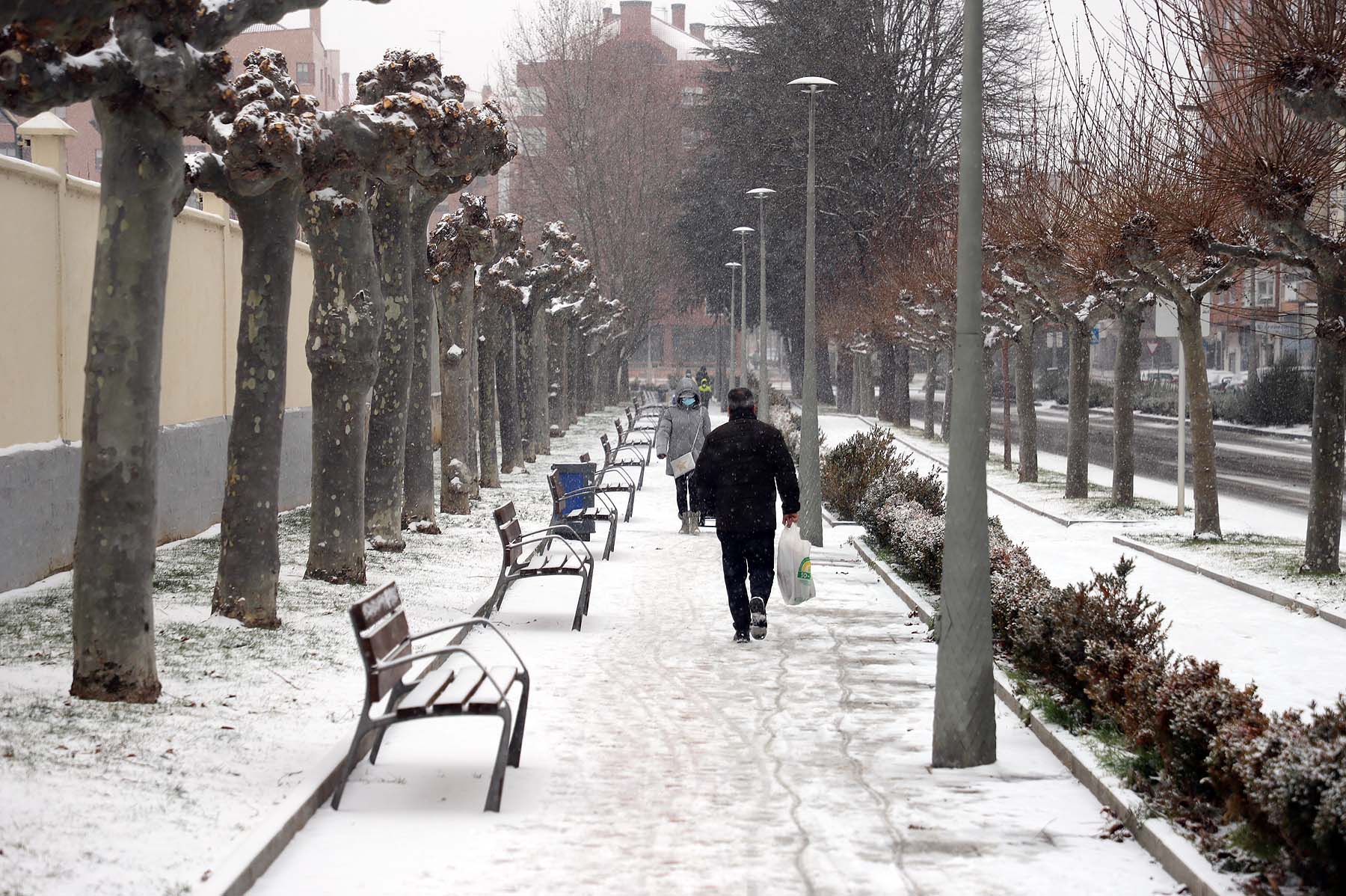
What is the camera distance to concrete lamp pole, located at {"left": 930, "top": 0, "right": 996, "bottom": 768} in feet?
27.5

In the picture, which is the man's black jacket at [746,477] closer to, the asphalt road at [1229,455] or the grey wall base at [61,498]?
the grey wall base at [61,498]

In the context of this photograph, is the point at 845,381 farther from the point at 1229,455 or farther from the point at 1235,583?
the point at 1235,583

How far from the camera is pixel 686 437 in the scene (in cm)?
2112

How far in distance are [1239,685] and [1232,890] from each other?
4956 mm

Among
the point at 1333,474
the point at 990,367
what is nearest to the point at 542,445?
the point at 990,367

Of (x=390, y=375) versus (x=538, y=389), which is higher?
(x=390, y=375)

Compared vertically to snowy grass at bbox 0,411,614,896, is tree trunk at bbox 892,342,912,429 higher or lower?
higher

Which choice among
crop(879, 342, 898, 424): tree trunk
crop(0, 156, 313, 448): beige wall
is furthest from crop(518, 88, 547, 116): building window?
crop(0, 156, 313, 448): beige wall

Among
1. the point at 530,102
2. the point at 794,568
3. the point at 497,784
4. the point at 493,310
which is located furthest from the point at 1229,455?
the point at 497,784

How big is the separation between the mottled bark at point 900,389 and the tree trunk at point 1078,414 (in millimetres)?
26452

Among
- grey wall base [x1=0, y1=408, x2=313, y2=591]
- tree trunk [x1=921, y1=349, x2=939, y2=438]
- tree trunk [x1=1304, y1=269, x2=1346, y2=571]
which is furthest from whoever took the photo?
tree trunk [x1=921, y1=349, x2=939, y2=438]

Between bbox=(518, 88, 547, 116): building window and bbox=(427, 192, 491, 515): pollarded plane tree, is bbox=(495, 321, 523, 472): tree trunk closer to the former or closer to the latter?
bbox=(427, 192, 491, 515): pollarded plane tree

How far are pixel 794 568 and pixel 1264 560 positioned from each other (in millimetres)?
6759

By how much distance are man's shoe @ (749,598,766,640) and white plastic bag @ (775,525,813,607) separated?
112 centimetres
